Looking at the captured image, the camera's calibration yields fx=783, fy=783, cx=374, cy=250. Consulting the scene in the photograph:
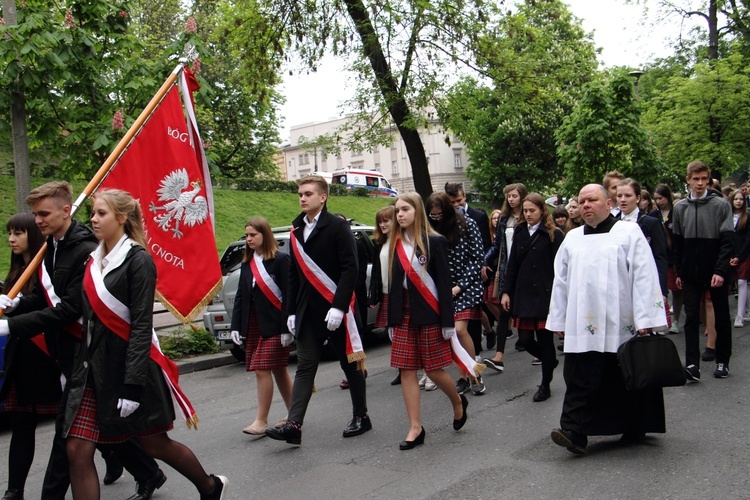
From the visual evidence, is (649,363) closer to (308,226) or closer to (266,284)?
(308,226)

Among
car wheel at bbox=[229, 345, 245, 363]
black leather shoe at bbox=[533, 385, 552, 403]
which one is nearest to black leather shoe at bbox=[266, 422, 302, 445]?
black leather shoe at bbox=[533, 385, 552, 403]

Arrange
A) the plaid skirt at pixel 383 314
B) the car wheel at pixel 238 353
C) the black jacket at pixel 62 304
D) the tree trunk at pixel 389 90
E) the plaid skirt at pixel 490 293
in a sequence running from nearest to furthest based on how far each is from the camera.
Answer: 1. the black jacket at pixel 62 304
2. the plaid skirt at pixel 383 314
3. the plaid skirt at pixel 490 293
4. the car wheel at pixel 238 353
5. the tree trunk at pixel 389 90

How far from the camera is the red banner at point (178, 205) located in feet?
20.8

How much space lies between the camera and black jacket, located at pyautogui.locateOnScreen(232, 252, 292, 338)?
246 inches

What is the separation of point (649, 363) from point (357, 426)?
2.34 meters

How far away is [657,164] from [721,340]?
11379 millimetres

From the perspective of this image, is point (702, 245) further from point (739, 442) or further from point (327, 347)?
point (327, 347)

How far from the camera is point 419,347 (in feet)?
18.9

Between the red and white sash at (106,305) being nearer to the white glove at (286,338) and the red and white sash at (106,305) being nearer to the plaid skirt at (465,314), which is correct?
the white glove at (286,338)

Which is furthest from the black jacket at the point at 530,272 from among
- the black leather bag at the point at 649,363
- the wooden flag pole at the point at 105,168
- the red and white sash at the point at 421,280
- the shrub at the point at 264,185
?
the shrub at the point at 264,185

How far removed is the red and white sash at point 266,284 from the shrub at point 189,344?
4470mm

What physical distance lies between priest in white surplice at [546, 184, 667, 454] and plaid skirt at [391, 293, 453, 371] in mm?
943

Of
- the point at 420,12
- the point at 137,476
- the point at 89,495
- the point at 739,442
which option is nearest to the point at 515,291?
the point at 739,442

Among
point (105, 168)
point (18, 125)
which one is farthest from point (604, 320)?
point (18, 125)
